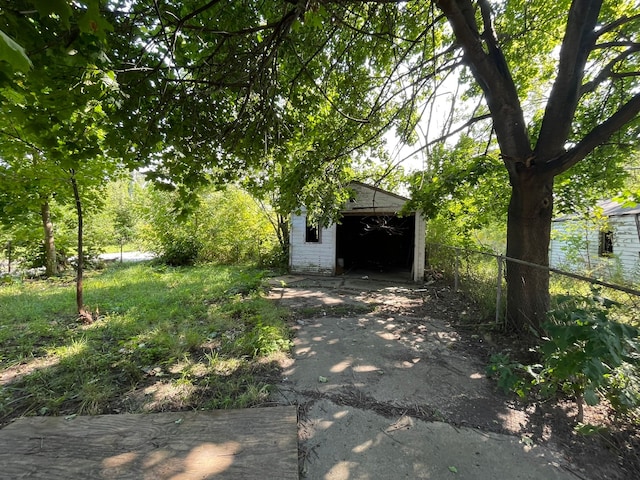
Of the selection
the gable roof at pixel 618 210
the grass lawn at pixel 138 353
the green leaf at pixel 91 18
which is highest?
the gable roof at pixel 618 210

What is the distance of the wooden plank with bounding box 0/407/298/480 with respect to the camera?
1.86 metres

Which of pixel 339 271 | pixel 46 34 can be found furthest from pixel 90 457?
pixel 339 271

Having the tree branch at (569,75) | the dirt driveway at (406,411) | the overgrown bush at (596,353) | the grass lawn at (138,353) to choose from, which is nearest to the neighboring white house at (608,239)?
the tree branch at (569,75)

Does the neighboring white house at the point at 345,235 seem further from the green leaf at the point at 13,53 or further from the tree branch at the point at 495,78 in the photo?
the green leaf at the point at 13,53

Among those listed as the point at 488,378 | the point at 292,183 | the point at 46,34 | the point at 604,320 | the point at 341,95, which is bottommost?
the point at 488,378

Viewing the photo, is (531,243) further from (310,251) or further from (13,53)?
(310,251)

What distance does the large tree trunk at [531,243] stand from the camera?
3668mm

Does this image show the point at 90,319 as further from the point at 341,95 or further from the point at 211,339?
the point at 341,95

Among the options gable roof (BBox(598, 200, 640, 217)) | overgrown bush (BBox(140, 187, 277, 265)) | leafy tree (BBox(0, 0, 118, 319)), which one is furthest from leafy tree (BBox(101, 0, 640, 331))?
overgrown bush (BBox(140, 187, 277, 265))

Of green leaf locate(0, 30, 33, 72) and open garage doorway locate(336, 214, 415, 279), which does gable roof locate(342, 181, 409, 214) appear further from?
green leaf locate(0, 30, 33, 72)

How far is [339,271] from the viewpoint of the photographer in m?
10.7

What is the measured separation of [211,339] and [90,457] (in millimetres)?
2137

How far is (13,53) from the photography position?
729 mm

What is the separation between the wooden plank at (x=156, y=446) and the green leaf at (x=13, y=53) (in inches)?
90.0
